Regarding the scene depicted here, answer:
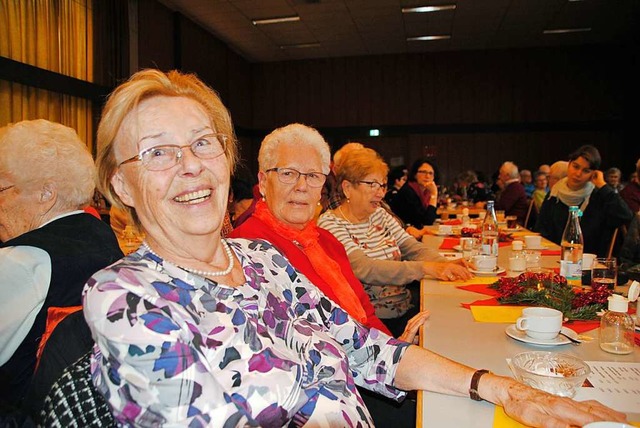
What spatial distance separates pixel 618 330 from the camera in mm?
1462

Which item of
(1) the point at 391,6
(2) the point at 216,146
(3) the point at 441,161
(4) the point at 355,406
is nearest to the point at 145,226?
(2) the point at 216,146

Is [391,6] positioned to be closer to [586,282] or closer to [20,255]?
[586,282]

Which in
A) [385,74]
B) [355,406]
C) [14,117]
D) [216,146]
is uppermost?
[385,74]

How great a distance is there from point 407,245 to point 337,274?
51.5 inches

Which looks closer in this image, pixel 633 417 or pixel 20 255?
pixel 633 417

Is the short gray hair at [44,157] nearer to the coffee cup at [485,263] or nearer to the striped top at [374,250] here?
the striped top at [374,250]

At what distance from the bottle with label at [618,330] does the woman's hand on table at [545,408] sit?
18.2 inches

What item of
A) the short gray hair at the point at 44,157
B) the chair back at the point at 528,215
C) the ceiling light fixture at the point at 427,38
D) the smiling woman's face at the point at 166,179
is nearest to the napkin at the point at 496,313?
the smiling woman's face at the point at 166,179

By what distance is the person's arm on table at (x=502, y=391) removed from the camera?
1.04m

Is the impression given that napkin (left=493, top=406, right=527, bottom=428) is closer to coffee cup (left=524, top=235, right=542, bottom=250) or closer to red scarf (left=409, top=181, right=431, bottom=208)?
coffee cup (left=524, top=235, right=542, bottom=250)

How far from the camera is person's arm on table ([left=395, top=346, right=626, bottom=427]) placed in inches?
40.9

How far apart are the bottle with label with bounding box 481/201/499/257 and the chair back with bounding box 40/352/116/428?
2307mm

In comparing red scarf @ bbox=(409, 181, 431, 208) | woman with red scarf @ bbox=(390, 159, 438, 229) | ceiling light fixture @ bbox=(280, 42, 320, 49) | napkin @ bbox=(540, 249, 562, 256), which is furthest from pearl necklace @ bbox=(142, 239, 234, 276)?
ceiling light fixture @ bbox=(280, 42, 320, 49)

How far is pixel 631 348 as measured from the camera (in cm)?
146
